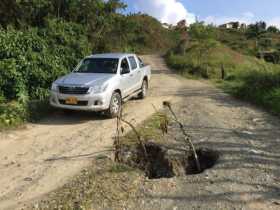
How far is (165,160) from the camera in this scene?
7.04 metres

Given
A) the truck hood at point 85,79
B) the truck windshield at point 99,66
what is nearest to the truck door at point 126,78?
the truck windshield at point 99,66

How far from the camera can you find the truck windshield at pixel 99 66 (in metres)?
11.1

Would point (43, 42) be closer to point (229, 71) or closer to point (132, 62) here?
point (132, 62)

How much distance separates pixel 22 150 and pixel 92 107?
258 centimetres

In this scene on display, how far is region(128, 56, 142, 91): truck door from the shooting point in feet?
39.8

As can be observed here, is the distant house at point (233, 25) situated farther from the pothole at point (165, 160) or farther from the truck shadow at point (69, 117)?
the pothole at point (165, 160)

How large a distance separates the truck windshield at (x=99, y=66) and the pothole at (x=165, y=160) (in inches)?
158

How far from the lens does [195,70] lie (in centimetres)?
2455

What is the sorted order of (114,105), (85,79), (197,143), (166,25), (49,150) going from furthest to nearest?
(166,25)
(114,105)
(85,79)
(197,143)
(49,150)

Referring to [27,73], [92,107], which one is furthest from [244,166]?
[27,73]

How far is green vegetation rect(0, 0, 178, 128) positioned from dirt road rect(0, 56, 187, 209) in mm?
992

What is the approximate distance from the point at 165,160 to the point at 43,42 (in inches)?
334

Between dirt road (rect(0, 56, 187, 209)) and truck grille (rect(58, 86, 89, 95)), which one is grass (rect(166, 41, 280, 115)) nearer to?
dirt road (rect(0, 56, 187, 209))

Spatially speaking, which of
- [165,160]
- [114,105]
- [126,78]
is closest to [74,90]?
[114,105]
